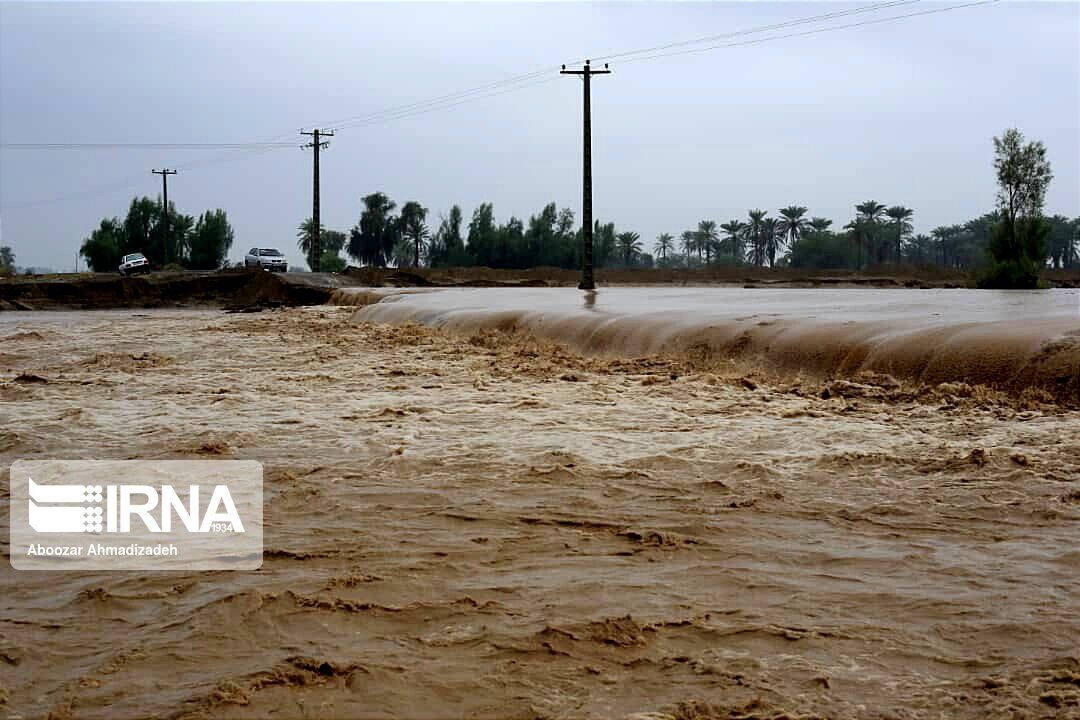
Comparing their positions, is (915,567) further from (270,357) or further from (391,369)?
(270,357)

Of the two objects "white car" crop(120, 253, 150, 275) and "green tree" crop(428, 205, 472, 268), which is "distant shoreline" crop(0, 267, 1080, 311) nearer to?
"white car" crop(120, 253, 150, 275)

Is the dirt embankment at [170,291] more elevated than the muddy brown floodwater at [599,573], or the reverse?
the dirt embankment at [170,291]

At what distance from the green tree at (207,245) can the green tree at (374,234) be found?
44.7 ft

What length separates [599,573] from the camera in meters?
3.31

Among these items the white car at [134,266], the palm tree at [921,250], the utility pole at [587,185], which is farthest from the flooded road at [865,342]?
the palm tree at [921,250]

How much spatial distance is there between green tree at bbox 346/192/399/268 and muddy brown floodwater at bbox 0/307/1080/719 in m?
71.7

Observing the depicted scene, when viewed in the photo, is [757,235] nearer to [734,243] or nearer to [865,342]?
[734,243]

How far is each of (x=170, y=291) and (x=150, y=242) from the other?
108ft

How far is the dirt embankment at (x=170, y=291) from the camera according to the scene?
31.9 meters

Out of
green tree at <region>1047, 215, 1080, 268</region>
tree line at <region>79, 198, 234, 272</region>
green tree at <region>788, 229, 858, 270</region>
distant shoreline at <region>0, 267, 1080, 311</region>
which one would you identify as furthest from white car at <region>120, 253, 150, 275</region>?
green tree at <region>1047, 215, 1080, 268</region>

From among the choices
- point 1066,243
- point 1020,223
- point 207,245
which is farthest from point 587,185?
point 1066,243

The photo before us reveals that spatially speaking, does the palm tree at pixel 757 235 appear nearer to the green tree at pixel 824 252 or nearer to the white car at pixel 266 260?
the green tree at pixel 824 252

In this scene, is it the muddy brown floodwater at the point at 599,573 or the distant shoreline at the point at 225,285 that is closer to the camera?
the muddy brown floodwater at the point at 599,573

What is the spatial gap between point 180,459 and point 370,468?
40.8 inches
